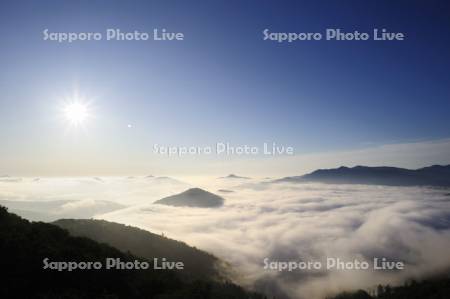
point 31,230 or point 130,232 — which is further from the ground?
point 31,230

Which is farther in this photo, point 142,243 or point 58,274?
point 142,243

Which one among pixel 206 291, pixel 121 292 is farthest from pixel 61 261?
pixel 206 291

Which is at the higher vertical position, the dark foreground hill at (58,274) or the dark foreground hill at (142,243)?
the dark foreground hill at (58,274)

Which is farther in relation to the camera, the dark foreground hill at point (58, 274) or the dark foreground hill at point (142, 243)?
the dark foreground hill at point (142, 243)

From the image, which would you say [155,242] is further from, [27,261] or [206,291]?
[27,261]
